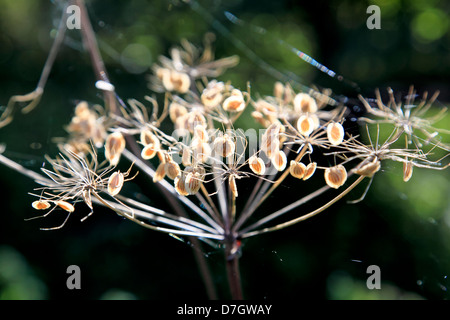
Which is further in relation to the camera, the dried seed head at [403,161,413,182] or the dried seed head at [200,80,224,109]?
the dried seed head at [200,80,224,109]

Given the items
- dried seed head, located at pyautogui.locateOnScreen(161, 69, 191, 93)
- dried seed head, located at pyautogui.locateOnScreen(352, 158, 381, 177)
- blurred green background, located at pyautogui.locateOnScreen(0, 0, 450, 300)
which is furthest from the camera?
blurred green background, located at pyautogui.locateOnScreen(0, 0, 450, 300)

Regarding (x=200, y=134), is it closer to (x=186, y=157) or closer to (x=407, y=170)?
(x=186, y=157)

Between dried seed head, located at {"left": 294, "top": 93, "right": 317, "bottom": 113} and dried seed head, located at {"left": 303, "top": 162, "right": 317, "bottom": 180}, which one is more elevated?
dried seed head, located at {"left": 294, "top": 93, "right": 317, "bottom": 113}

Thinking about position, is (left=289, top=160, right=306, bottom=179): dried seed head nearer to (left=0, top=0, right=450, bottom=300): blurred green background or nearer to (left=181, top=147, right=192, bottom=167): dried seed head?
(left=181, top=147, right=192, bottom=167): dried seed head

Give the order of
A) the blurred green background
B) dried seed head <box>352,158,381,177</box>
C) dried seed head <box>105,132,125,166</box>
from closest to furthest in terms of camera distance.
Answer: dried seed head <box>352,158,381,177</box> → dried seed head <box>105,132,125,166</box> → the blurred green background

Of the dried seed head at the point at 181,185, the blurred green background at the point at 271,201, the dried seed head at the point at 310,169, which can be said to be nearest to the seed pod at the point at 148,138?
the dried seed head at the point at 181,185

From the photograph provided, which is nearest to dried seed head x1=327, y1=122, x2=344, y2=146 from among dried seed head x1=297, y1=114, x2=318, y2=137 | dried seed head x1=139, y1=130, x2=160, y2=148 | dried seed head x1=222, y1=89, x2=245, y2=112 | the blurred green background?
dried seed head x1=297, y1=114, x2=318, y2=137

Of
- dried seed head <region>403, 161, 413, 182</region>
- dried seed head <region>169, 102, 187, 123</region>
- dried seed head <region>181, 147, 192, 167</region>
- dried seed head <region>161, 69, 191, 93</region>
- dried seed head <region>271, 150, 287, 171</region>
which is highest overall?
dried seed head <region>161, 69, 191, 93</region>
